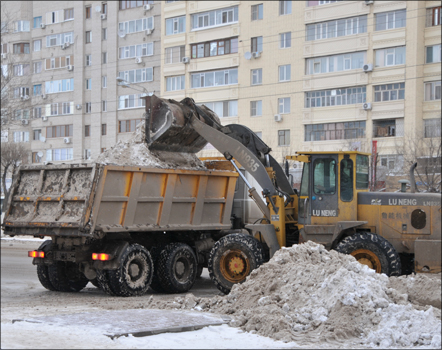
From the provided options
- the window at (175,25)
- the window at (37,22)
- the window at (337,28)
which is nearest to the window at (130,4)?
the window at (175,25)

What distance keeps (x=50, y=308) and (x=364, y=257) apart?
5469 millimetres

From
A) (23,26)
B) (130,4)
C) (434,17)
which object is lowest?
(434,17)

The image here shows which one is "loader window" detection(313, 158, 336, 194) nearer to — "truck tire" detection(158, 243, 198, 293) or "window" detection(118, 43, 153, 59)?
"truck tire" detection(158, 243, 198, 293)

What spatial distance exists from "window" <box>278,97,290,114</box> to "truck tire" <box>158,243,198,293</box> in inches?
A: 1166

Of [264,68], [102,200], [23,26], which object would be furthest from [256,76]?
[102,200]

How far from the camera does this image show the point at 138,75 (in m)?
52.5

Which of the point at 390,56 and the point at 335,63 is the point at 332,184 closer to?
the point at 390,56

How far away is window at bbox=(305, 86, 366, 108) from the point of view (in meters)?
39.4

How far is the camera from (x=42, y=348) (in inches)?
276

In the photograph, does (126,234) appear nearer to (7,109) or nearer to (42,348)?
(42,348)

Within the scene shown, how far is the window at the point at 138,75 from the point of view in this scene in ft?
170

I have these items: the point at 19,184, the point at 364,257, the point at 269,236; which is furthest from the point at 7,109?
the point at 364,257

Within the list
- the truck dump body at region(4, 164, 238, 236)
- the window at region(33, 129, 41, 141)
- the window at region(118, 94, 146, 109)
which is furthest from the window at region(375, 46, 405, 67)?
the window at region(33, 129, 41, 141)

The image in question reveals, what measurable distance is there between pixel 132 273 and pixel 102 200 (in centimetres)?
165
